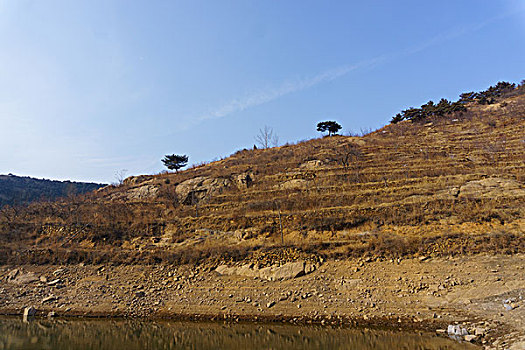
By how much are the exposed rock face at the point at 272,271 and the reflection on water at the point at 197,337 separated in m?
2.87

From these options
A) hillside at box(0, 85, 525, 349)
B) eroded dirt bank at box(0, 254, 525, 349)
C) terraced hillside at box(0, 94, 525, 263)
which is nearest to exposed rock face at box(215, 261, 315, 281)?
hillside at box(0, 85, 525, 349)

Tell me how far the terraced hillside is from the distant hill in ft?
90.8

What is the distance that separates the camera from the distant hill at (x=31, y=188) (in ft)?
157

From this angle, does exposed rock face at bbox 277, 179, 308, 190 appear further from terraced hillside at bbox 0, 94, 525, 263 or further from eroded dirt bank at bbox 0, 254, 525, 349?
eroded dirt bank at bbox 0, 254, 525, 349

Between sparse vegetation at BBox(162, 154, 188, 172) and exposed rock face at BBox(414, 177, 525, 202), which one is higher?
sparse vegetation at BBox(162, 154, 188, 172)

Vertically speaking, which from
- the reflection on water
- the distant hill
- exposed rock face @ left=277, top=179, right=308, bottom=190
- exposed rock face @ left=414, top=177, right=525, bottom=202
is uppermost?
the distant hill

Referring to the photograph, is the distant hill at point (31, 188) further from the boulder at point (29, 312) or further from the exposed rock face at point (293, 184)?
the exposed rock face at point (293, 184)

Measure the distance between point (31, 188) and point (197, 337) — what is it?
2398 inches

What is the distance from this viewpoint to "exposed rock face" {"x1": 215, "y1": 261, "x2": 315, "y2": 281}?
1375cm

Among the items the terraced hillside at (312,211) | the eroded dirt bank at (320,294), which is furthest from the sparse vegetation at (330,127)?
the eroded dirt bank at (320,294)

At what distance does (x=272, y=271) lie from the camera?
46.4ft

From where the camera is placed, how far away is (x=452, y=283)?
11.7 m

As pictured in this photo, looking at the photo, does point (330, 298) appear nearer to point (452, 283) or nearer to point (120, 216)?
point (452, 283)

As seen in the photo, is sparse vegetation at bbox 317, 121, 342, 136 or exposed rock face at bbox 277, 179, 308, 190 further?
sparse vegetation at bbox 317, 121, 342, 136
